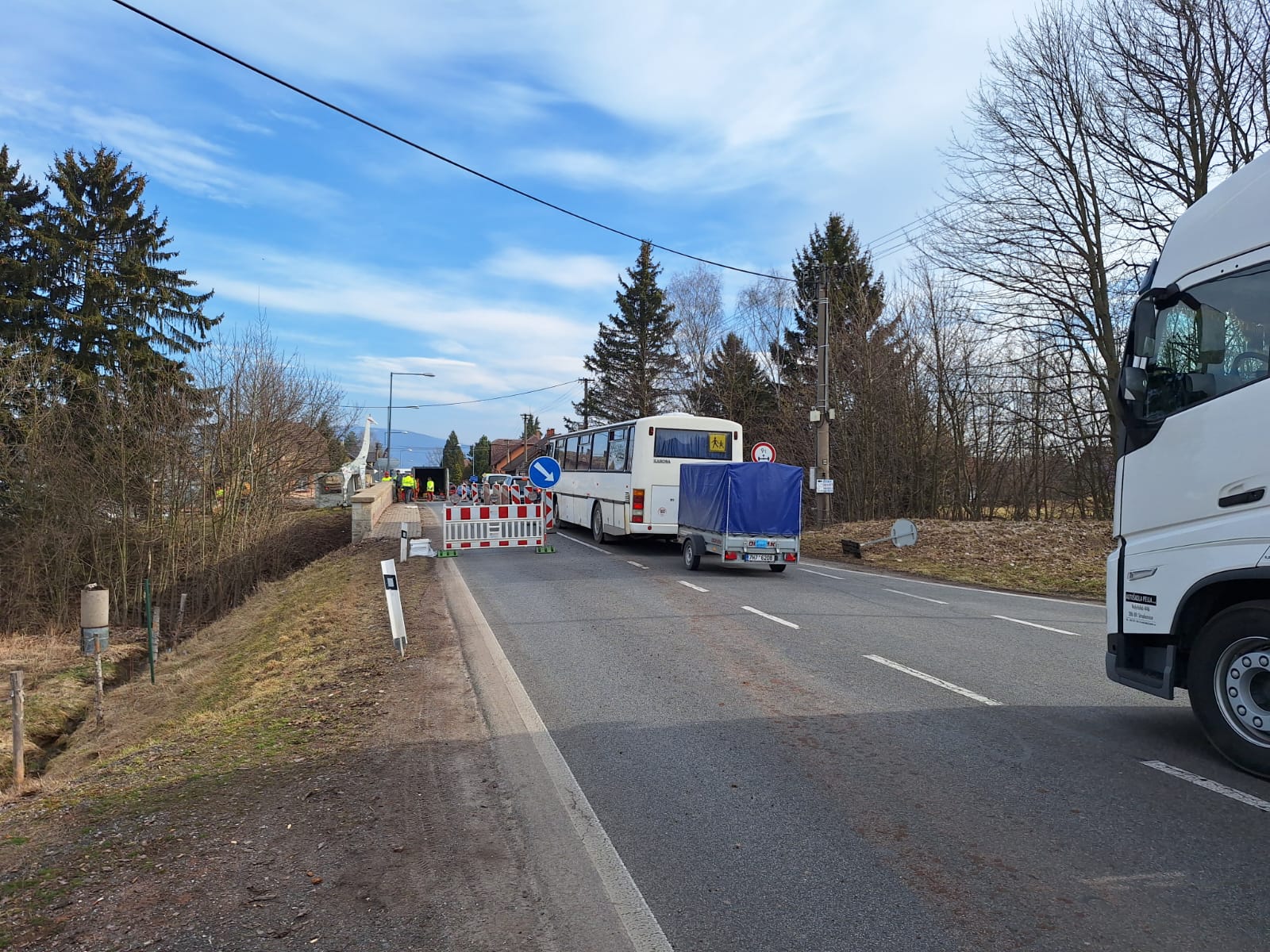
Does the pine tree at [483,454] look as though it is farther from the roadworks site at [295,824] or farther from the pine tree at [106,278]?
the roadworks site at [295,824]

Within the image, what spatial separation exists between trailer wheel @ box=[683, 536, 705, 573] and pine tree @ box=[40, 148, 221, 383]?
17.8 meters

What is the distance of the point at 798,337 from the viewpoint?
137 feet

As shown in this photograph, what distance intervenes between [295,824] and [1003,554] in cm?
1755

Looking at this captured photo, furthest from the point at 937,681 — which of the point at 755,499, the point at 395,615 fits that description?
the point at 755,499

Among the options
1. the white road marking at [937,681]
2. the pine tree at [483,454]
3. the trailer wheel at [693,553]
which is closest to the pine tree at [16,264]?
the trailer wheel at [693,553]

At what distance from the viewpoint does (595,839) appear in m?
4.18

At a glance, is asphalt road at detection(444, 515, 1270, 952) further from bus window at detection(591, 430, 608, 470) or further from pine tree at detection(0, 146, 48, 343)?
pine tree at detection(0, 146, 48, 343)

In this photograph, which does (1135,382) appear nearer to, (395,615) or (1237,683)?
(1237,683)

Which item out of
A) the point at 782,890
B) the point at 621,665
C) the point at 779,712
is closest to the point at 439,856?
the point at 782,890

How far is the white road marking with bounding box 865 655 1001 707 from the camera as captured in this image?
22.2 ft

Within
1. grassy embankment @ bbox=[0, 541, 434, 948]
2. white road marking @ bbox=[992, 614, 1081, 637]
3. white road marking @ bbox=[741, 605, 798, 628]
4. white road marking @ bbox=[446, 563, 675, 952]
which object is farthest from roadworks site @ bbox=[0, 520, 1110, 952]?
white road marking @ bbox=[992, 614, 1081, 637]

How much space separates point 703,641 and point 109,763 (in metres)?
5.58

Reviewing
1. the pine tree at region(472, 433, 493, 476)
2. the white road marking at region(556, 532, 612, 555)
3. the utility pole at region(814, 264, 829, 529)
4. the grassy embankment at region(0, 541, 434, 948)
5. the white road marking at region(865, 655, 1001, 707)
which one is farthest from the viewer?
the pine tree at region(472, 433, 493, 476)

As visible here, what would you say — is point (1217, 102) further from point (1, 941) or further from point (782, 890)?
point (1, 941)
